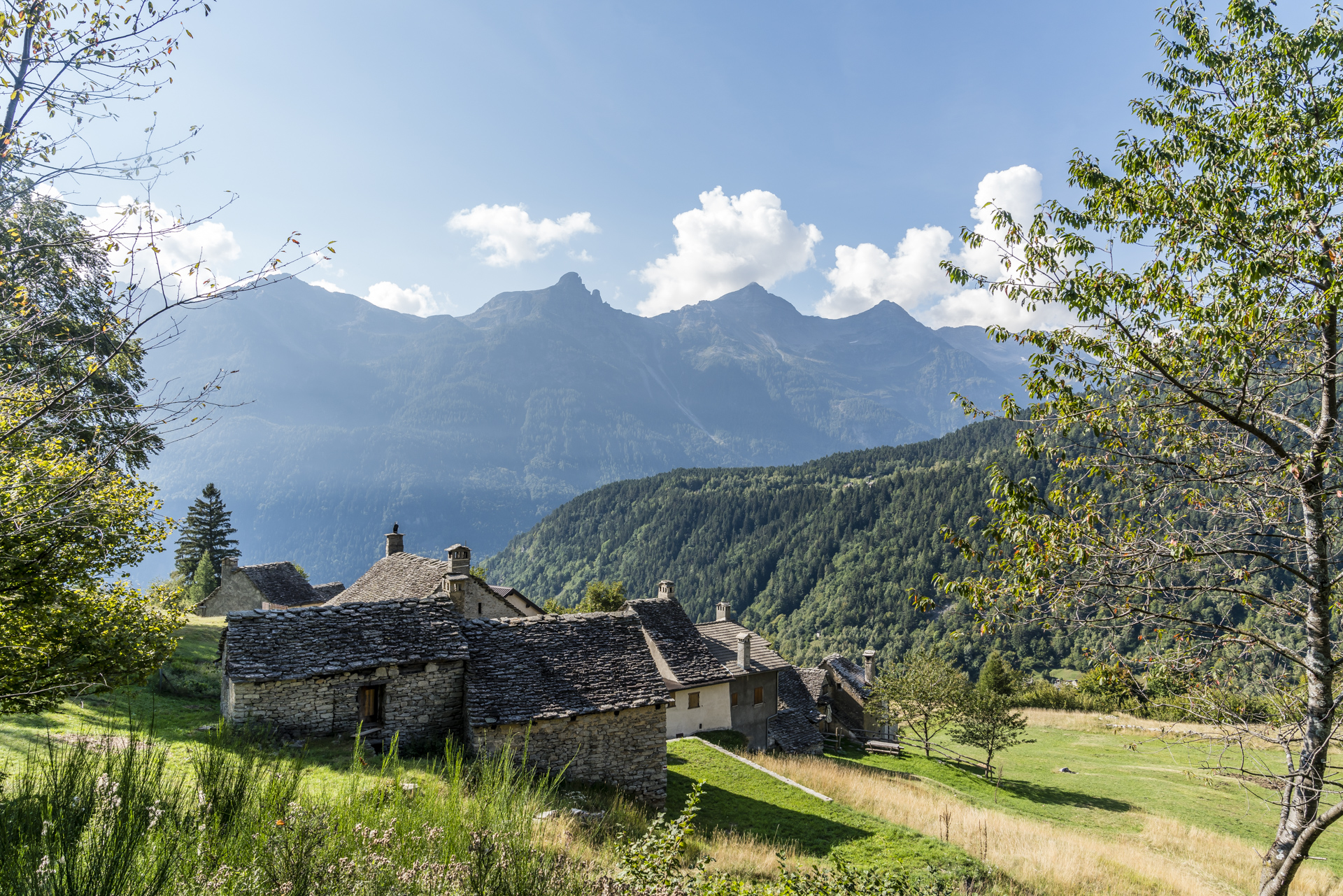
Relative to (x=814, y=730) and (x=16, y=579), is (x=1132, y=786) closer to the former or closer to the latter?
(x=814, y=730)

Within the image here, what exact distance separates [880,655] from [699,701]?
12804cm

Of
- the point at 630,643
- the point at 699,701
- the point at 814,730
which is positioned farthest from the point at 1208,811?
the point at 630,643

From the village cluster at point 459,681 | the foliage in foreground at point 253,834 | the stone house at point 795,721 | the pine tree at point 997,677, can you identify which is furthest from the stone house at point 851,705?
the foliage in foreground at point 253,834

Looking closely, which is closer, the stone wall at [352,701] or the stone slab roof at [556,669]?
the stone wall at [352,701]

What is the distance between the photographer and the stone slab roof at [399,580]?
27.5 metres

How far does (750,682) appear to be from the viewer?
33562 mm

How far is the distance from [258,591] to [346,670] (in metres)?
30.5

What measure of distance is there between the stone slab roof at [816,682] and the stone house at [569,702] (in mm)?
32059

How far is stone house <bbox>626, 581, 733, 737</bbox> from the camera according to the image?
93.3 feet

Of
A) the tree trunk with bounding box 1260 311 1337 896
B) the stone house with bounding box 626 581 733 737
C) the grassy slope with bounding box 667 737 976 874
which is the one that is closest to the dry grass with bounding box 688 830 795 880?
the grassy slope with bounding box 667 737 976 874

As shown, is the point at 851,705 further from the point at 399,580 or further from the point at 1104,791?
the point at 399,580

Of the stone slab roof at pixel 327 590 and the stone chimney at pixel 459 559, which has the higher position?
the stone chimney at pixel 459 559

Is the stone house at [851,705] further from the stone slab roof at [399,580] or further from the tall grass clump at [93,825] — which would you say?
the tall grass clump at [93,825]

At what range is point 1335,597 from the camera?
787cm
